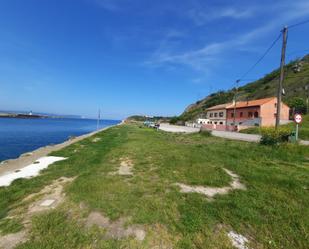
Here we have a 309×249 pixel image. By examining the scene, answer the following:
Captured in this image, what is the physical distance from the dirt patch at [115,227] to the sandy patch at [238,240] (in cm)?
164

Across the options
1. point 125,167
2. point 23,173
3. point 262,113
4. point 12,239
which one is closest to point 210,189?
point 125,167

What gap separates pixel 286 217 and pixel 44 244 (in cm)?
490

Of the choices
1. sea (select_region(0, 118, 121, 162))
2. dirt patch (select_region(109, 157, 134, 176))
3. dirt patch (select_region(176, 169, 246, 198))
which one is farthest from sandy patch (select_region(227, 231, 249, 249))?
sea (select_region(0, 118, 121, 162))

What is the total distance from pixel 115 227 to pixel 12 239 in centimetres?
183

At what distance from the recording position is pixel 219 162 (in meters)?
10.3

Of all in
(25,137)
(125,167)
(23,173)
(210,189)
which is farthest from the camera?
(25,137)

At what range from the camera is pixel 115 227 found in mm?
4148

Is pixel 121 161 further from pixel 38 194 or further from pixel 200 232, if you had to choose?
pixel 200 232

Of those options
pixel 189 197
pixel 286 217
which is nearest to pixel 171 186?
pixel 189 197

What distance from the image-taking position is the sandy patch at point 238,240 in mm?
3635

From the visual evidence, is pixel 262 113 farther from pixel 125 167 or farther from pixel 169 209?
pixel 169 209

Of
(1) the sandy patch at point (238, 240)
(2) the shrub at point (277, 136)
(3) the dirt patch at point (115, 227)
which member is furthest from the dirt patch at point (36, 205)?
(2) the shrub at point (277, 136)

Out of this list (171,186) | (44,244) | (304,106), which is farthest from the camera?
(304,106)

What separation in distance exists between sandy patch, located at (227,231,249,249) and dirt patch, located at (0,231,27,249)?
12.3ft
